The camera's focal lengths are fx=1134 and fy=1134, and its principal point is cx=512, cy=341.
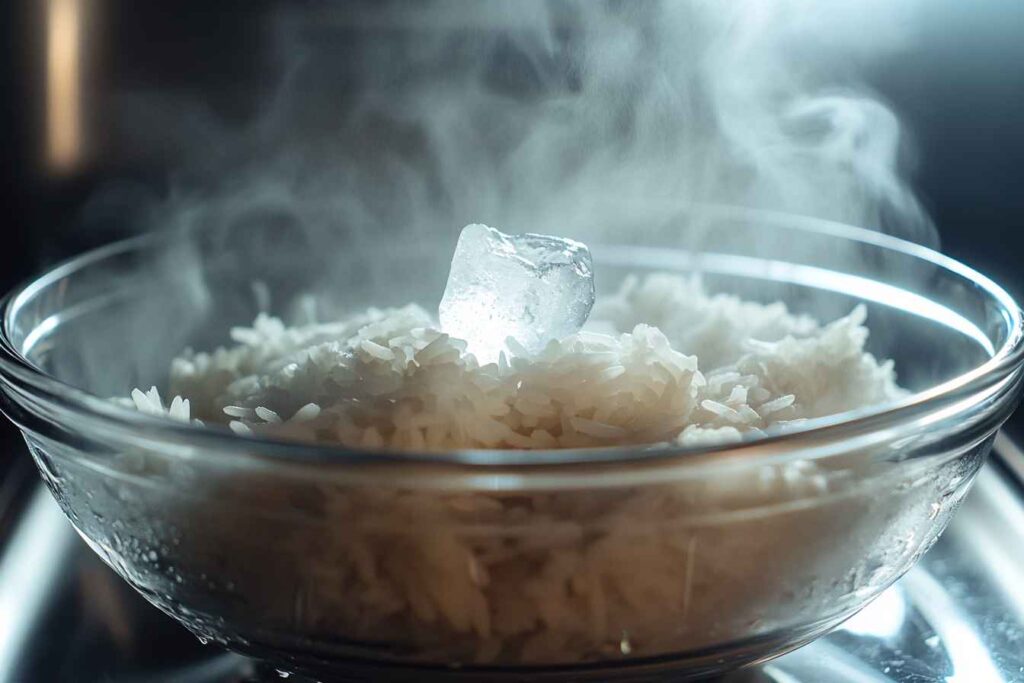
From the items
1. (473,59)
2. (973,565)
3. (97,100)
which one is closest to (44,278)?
(97,100)

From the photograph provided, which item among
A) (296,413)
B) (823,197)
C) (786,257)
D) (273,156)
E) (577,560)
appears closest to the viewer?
(577,560)

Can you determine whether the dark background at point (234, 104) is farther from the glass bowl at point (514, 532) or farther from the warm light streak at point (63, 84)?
the glass bowl at point (514, 532)

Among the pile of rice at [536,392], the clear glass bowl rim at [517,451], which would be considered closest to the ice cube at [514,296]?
the pile of rice at [536,392]

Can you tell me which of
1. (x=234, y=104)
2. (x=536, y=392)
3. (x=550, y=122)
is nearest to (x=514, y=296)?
(x=536, y=392)

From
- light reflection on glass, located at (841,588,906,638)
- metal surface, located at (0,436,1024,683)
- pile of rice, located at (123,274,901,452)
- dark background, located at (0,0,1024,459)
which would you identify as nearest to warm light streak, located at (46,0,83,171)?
dark background, located at (0,0,1024,459)

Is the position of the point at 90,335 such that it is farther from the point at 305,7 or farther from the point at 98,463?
the point at 305,7

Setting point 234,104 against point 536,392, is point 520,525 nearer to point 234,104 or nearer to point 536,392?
point 536,392

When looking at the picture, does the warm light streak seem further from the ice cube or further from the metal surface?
the ice cube
